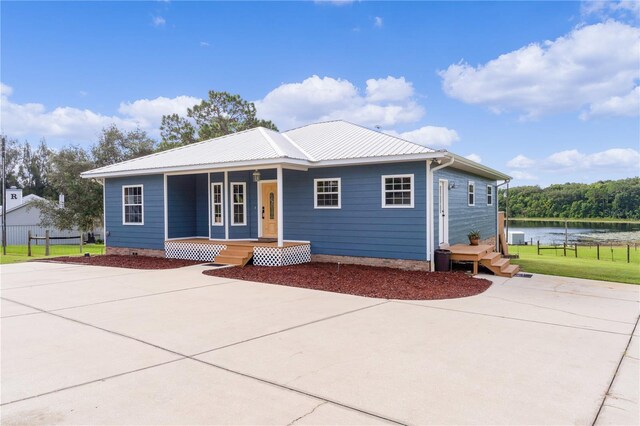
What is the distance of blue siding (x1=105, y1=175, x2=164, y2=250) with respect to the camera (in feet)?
45.1

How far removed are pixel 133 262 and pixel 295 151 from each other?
19.4 ft

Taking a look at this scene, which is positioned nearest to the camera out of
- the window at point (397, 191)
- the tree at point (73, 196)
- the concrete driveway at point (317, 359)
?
the concrete driveway at point (317, 359)

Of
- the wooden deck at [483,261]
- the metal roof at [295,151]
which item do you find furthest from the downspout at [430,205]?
the wooden deck at [483,261]

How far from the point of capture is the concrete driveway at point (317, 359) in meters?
3.10

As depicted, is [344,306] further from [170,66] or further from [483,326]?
[170,66]

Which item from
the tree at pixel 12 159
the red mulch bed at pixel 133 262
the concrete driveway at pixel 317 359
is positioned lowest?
the concrete driveway at pixel 317 359

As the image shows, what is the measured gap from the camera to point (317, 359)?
4230 mm

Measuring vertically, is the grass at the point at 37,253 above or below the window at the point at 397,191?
below

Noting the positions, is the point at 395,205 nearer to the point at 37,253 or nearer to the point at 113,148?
the point at 37,253

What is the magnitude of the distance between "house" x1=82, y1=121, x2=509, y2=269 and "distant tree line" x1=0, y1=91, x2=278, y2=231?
12.8 meters

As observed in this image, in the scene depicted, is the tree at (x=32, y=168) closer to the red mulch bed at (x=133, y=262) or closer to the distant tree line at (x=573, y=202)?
the red mulch bed at (x=133, y=262)

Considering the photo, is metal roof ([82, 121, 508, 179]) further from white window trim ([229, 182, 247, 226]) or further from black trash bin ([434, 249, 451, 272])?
black trash bin ([434, 249, 451, 272])

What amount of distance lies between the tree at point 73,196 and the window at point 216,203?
53.0 feet

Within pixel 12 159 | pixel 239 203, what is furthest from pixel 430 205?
pixel 12 159
